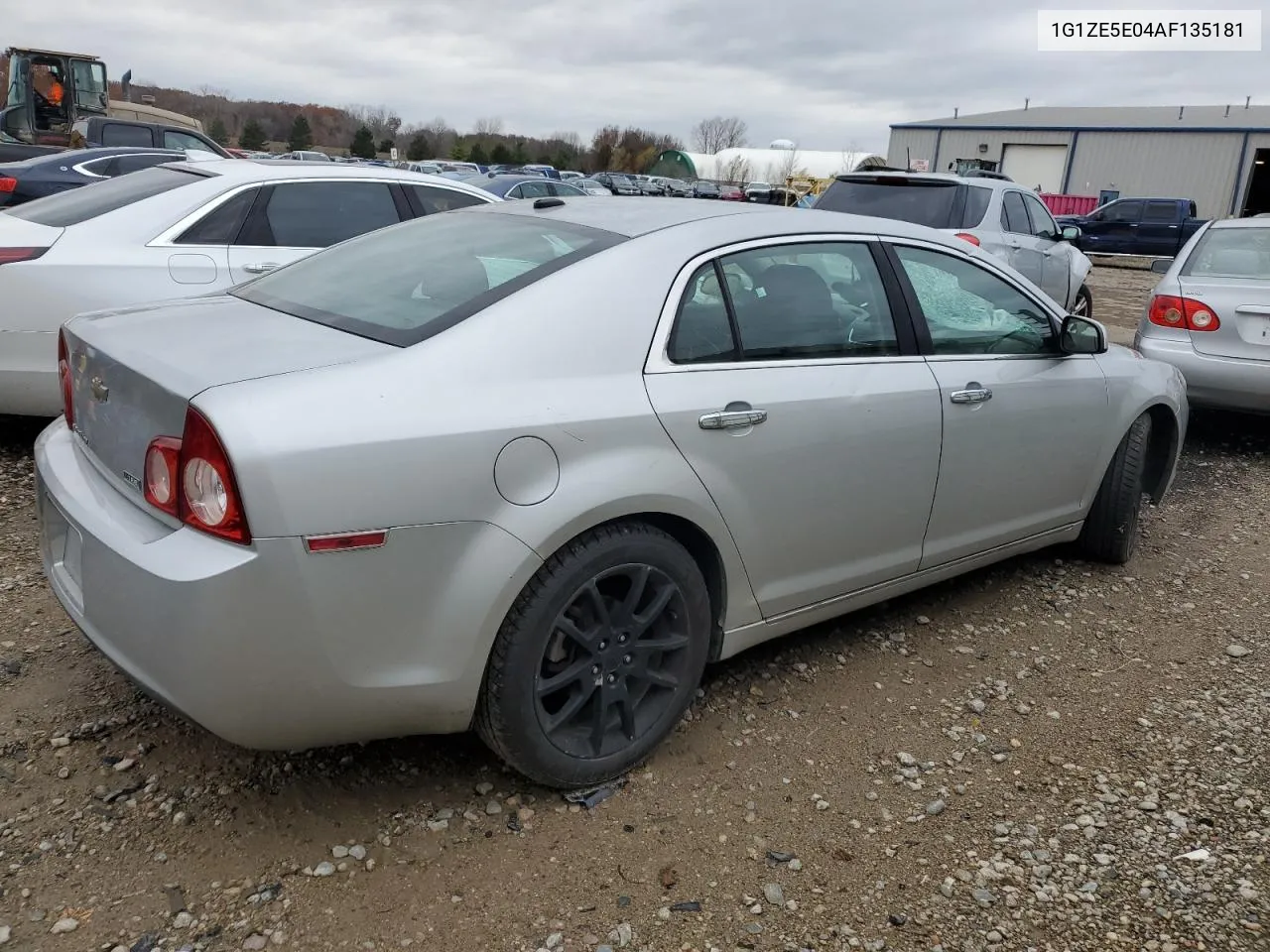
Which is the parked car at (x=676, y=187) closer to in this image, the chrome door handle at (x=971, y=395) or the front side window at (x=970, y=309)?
the front side window at (x=970, y=309)

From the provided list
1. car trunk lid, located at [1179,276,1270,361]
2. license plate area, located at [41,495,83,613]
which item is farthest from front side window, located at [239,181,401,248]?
car trunk lid, located at [1179,276,1270,361]

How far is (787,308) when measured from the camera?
9.99ft

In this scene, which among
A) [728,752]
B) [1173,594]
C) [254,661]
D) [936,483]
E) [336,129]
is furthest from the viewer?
[336,129]

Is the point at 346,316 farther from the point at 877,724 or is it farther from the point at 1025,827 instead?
the point at 1025,827

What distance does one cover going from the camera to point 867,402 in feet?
10.1

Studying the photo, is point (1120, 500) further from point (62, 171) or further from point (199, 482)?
point (62, 171)

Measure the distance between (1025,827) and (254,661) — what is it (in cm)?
200

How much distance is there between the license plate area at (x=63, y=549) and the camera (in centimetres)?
241

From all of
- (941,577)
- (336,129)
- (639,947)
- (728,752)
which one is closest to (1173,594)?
(941,577)

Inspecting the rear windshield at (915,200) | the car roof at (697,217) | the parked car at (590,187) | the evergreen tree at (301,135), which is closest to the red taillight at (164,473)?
the car roof at (697,217)

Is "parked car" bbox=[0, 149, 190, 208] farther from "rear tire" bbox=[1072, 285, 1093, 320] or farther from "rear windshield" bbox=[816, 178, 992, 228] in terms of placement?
"rear tire" bbox=[1072, 285, 1093, 320]

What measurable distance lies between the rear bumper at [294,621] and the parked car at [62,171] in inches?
279

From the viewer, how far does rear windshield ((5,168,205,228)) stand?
4879 millimetres

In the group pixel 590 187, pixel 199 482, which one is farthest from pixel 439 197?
pixel 590 187
